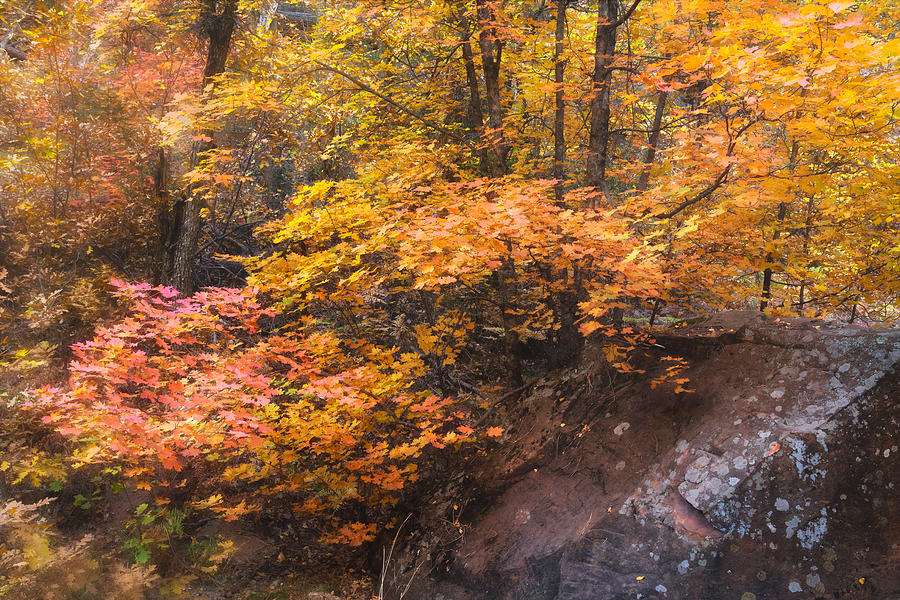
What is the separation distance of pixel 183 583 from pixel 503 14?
280 inches

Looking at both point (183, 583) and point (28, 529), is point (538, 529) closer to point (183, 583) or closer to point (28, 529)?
point (183, 583)

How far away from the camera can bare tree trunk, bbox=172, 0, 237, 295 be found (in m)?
7.79

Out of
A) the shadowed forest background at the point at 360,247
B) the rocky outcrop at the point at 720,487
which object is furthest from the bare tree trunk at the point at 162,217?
the rocky outcrop at the point at 720,487

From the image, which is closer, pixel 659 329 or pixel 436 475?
pixel 659 329

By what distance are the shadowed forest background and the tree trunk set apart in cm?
4

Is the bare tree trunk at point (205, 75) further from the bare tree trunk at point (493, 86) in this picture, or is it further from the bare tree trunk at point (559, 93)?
the bare tree trunk at point (559, 93)

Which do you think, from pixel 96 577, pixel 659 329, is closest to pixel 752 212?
pixel 659 329

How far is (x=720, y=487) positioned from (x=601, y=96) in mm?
4044

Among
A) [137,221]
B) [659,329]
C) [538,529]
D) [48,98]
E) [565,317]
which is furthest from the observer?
[137,221]

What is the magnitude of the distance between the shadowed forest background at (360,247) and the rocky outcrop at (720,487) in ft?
1.63

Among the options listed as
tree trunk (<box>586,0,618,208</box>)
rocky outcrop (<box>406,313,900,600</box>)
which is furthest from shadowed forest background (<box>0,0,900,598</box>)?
rocky outcrop (<box>406,313,900,600</box>)

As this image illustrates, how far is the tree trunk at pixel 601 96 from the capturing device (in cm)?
532

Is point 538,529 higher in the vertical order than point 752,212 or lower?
lower

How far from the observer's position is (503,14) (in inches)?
231
